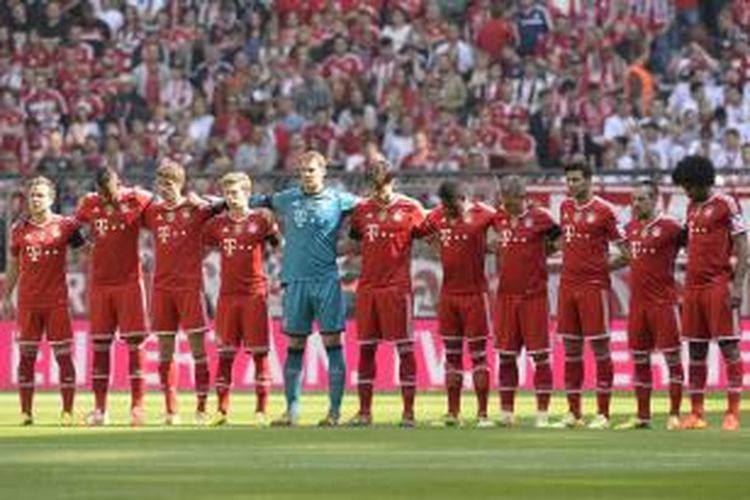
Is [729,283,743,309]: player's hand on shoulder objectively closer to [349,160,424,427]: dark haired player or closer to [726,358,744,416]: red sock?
[726,358,744,416]: red sock

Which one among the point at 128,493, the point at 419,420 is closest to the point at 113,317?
the point at 419,420

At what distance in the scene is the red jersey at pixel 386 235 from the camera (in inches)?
1094

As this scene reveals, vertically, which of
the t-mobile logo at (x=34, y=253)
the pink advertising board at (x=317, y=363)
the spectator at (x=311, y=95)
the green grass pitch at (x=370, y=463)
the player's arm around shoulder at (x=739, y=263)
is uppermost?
the spectator at (x=311, y=95)

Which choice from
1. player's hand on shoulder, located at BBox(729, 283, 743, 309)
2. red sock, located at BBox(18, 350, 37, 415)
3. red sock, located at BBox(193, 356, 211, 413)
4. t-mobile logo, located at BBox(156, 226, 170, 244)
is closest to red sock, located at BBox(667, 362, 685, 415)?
player's hand on shoulder, located at BBox(729, 283, 743, 309)

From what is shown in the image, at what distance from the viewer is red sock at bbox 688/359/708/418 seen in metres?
27.0

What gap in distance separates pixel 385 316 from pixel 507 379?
4.12 feet

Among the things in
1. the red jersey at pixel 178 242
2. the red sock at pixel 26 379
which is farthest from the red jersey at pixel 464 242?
the red sock at pixel 26 379

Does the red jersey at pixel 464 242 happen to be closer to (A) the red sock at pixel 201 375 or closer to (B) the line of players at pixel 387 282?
(B) the line of players at pixel 387 282

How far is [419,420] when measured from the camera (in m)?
29.0

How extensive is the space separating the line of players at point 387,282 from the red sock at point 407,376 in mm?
18

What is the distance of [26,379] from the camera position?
28.6 meters

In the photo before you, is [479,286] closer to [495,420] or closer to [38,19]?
[495,420]

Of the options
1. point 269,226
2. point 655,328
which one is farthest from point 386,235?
point 655,328

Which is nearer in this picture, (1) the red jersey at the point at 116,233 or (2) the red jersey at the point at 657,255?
(2) the red jersey at the point at 657,255
